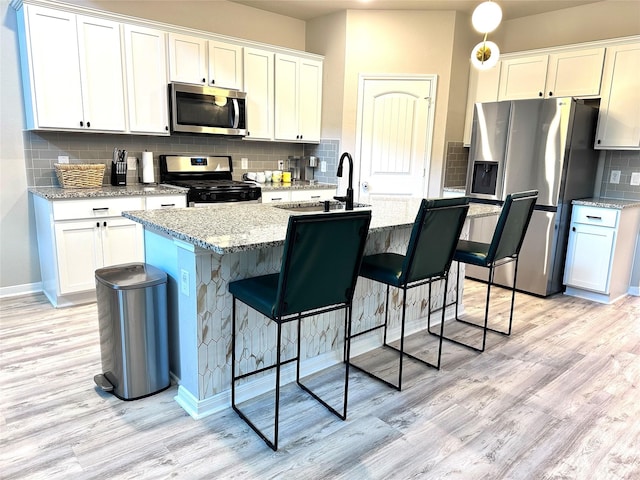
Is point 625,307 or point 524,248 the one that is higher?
point 524,248

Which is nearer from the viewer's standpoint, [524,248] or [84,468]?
[84,468]

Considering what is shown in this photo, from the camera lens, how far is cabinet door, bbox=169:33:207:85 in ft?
13.1

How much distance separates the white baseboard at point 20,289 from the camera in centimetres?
376

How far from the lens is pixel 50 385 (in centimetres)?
242

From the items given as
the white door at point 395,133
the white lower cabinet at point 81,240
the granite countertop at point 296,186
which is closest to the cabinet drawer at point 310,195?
the granite countertop at point 296,186

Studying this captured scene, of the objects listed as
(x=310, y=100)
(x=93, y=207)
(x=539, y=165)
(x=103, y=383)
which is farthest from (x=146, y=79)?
(x=539, y=165)

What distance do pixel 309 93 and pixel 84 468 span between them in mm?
4294

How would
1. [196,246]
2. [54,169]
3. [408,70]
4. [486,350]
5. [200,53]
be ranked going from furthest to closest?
[408,70]
[200,53]
[54,169]
[486,350]
[196,246]

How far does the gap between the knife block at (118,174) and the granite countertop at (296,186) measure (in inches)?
51.5

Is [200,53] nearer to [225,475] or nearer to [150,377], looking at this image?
[150,377]

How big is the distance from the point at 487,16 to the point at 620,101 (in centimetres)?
236

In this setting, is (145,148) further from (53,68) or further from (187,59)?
(53,68)

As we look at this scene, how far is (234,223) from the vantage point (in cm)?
227

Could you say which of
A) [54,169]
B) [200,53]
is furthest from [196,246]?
[200,53]
